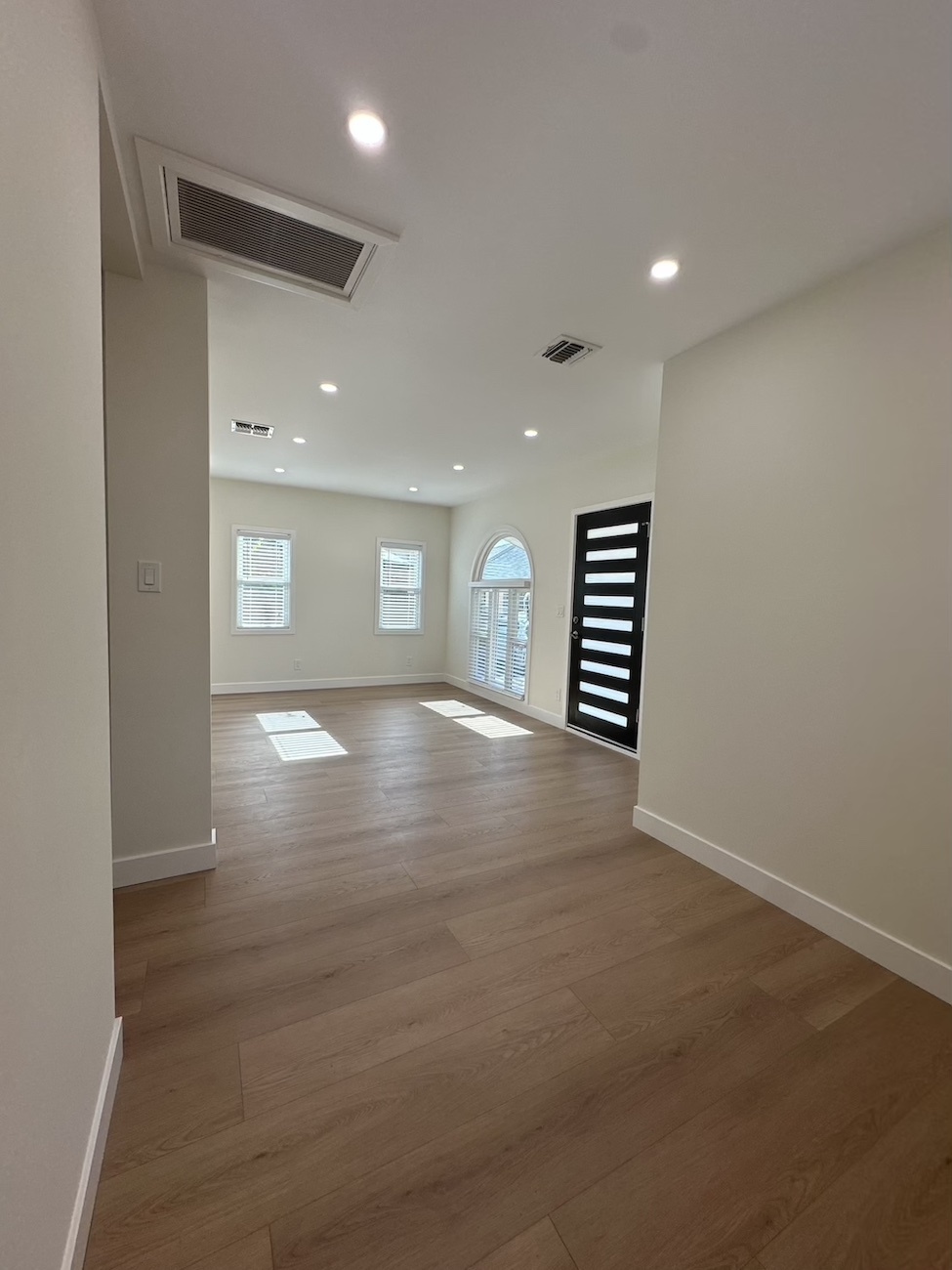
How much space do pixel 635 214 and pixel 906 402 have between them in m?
1.18

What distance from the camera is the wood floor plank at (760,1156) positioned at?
1.00m

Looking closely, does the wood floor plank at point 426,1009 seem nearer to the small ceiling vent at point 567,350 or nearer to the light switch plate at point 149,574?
the light switch plate at point 149,574

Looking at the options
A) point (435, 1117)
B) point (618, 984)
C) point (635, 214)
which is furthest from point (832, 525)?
point (435, 1117)

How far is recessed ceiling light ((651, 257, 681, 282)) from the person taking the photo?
192 centimetres

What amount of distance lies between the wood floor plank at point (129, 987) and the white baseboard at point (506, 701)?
13.3 feet

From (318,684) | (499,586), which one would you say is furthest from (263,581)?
(499,586)

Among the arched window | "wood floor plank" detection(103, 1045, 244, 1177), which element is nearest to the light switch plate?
"wood floor plank" detection(103, 1045, 244, 1177)

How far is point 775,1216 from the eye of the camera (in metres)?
1.05

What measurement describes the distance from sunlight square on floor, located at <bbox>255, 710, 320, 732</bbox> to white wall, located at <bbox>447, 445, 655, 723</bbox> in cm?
247

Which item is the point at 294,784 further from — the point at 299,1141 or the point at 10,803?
the point at 10,803

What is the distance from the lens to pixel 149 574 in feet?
6.88

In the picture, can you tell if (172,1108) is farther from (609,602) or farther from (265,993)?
(609,602)

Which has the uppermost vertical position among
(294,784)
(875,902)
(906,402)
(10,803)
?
(906,402)

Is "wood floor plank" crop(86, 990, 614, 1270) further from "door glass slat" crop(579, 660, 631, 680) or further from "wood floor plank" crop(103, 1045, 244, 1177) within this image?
"door glass slat" crop(579, 660, 631, 680)
